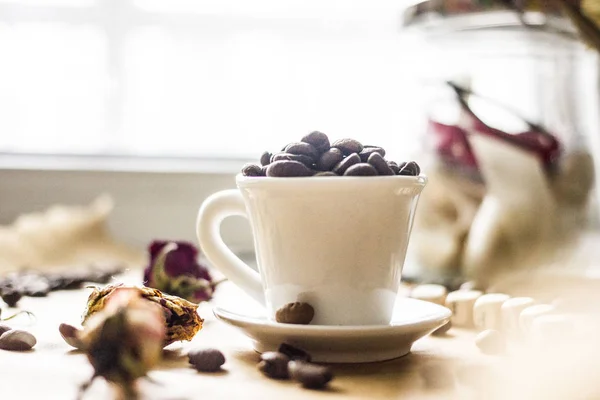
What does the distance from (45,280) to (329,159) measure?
41cm

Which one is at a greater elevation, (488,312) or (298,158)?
(298,158)

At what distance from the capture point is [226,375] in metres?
0.41

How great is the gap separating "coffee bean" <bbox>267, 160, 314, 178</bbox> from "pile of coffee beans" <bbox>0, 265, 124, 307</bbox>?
31 cm

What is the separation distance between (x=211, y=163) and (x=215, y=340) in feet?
2.45

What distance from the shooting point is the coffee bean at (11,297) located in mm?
639

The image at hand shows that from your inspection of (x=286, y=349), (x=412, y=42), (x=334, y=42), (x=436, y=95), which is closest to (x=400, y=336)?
(x=286, y=349)

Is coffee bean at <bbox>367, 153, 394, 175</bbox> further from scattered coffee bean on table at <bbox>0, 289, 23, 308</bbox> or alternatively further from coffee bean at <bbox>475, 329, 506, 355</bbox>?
scattered coffee bean on table at <bbox>0, 289, 23, 308</bbox>

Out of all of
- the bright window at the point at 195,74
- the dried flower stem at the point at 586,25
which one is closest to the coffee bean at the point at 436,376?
the dried flower stem at the point at 586,25

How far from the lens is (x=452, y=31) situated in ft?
2.84

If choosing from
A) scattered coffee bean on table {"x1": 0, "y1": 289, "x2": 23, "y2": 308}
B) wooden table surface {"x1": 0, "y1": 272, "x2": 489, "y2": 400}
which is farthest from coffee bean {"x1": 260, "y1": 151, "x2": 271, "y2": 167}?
scattered coffee bean on table {"x1": 0, "y1": 289, "x2": 23, "y2": 308}

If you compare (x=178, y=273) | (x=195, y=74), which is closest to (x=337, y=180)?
(x=178, y=273)

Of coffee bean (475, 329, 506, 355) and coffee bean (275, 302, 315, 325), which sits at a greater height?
coffee bean (275, 302, 315, 325)

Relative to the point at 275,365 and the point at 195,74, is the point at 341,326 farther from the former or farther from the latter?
the point at 195,74

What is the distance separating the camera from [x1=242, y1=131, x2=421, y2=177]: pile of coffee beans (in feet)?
1.47
